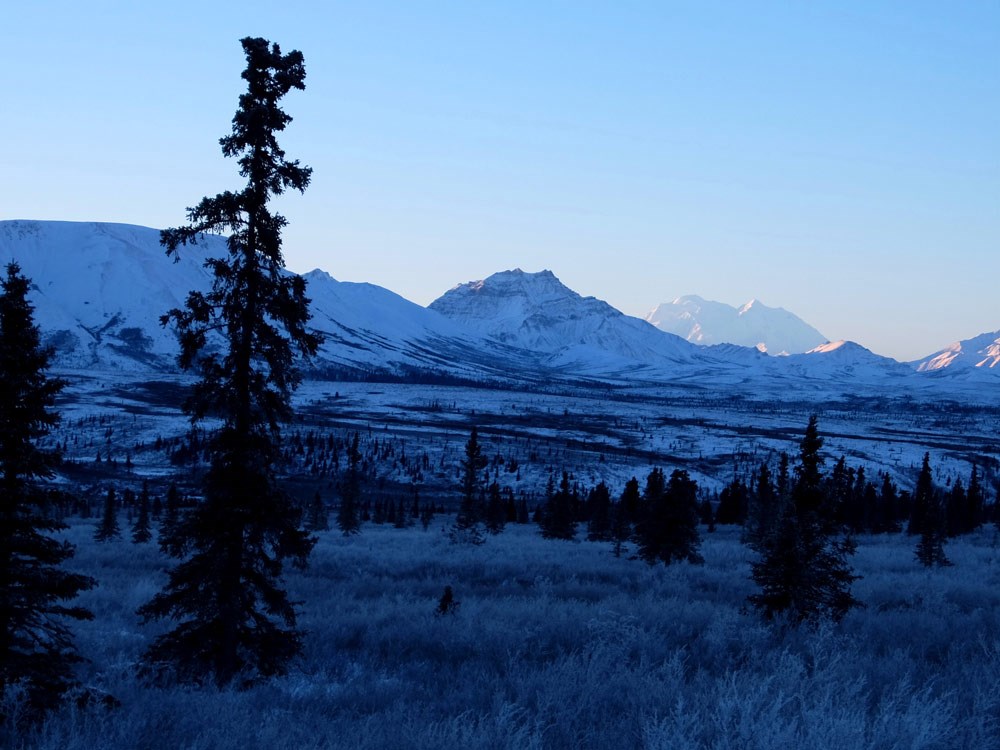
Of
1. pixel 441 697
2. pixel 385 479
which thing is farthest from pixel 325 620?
pixel 385 479

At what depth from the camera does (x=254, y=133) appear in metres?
9.79

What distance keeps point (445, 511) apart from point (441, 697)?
228 feet

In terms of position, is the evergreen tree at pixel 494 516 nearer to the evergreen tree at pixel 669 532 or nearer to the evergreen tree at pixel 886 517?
the evergreen tree at pixel 669 532

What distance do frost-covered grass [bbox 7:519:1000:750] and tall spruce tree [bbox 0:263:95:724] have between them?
73 centimetres

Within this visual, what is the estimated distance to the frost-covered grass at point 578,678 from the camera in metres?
5.30

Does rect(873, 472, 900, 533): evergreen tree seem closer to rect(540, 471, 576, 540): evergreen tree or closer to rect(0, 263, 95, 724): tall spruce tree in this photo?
rect(540, 471, 576, 540): evergreen tree

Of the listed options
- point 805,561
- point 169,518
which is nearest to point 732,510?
point 169,518

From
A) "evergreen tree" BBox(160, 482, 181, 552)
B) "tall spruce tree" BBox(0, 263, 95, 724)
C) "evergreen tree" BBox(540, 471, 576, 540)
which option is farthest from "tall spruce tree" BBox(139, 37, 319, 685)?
"evergreen tree" BBox(540, 471, 576, 540)

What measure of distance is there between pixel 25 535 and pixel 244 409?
294 centimetres

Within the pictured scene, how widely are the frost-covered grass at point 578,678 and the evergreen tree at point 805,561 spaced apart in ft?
2.89

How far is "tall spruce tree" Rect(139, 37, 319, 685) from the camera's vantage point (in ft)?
30.4

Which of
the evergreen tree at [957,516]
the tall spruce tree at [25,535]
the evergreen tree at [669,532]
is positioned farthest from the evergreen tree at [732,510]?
the tall spruce tree at [25,535]

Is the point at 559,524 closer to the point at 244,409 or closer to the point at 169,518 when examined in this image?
the point at 169,518

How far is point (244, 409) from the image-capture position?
957 centimetres
